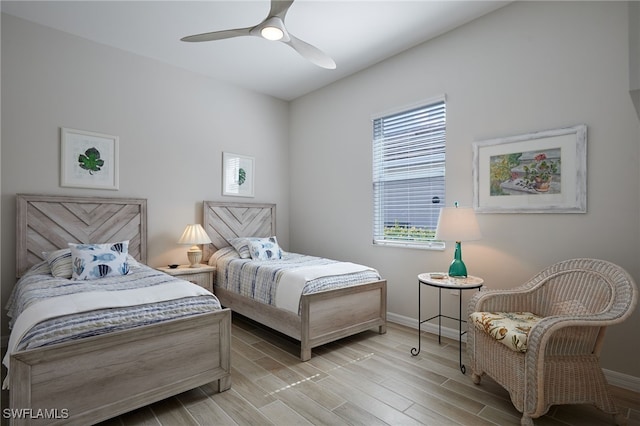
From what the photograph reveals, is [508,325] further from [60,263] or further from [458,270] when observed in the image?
[60,263]

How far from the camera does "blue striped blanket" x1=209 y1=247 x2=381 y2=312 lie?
3.05 metres

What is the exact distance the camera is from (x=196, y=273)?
3.81 m

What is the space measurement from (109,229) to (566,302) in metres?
4.18

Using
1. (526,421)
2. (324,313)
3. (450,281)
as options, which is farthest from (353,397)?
(450,281)

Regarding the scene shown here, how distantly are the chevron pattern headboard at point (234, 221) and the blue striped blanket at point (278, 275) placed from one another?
42cm

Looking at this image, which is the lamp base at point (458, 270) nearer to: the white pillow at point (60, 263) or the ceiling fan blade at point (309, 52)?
the ceiling fan blade at point (309, 52)

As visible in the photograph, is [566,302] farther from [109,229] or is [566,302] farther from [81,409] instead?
[109,229]

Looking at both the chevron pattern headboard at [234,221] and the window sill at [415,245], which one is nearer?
the window sill at [415,245]

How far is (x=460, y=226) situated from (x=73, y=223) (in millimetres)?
3691

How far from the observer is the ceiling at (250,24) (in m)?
2.95

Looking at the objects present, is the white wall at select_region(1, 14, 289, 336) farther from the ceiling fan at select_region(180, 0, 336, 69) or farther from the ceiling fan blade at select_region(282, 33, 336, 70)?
the ceiling fan blade at select_region(282, 33, 336, 70)

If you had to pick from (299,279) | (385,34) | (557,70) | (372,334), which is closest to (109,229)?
(299,279)

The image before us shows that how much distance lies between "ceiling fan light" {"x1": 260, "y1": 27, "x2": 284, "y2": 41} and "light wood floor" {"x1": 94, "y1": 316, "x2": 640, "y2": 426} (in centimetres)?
251

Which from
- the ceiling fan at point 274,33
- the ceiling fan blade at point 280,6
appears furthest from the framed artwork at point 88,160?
the ceiling fan blade at point 280,6
